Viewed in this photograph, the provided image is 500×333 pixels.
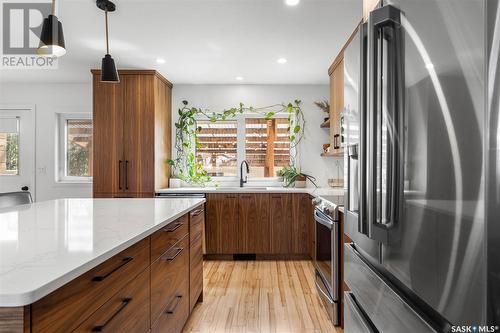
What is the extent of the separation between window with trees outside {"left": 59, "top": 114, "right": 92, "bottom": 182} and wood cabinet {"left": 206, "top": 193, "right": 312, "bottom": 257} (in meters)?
2.26

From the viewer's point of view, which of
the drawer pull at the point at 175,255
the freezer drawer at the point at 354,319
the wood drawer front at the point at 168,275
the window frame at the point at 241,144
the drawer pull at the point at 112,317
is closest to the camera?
the drawer pull at the point at 112,317

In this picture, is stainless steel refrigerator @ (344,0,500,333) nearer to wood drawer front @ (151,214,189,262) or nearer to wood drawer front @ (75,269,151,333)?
wood drawer front @ (75,269,151,333)

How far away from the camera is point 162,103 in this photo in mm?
4211

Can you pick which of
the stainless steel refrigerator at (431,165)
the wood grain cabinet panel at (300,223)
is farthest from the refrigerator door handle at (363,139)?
the wood grain cabinet panel at (300,223)

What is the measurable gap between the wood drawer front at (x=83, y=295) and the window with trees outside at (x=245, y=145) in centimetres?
345

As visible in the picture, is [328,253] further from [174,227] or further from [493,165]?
[493,165]

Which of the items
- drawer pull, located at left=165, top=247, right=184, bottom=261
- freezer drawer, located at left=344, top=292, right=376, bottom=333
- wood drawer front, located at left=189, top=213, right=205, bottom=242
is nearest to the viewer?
freezer drawer, located at left=344, top=292, right=376, bottom=333

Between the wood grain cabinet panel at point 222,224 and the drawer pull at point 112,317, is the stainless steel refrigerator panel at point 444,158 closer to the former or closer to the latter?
the drawer pull at point 112,317

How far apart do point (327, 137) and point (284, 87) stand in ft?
3.29

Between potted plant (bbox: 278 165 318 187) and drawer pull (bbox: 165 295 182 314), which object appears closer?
drawer pull (bbox: 165 295 182 314)

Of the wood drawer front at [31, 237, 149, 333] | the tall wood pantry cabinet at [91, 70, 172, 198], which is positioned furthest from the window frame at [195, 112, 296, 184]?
the wood drawer front at [31, 237, 149, 333]

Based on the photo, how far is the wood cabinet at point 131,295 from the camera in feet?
2.39

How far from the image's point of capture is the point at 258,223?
3.99 m

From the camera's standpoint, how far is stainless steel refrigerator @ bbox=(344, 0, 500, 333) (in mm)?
496
